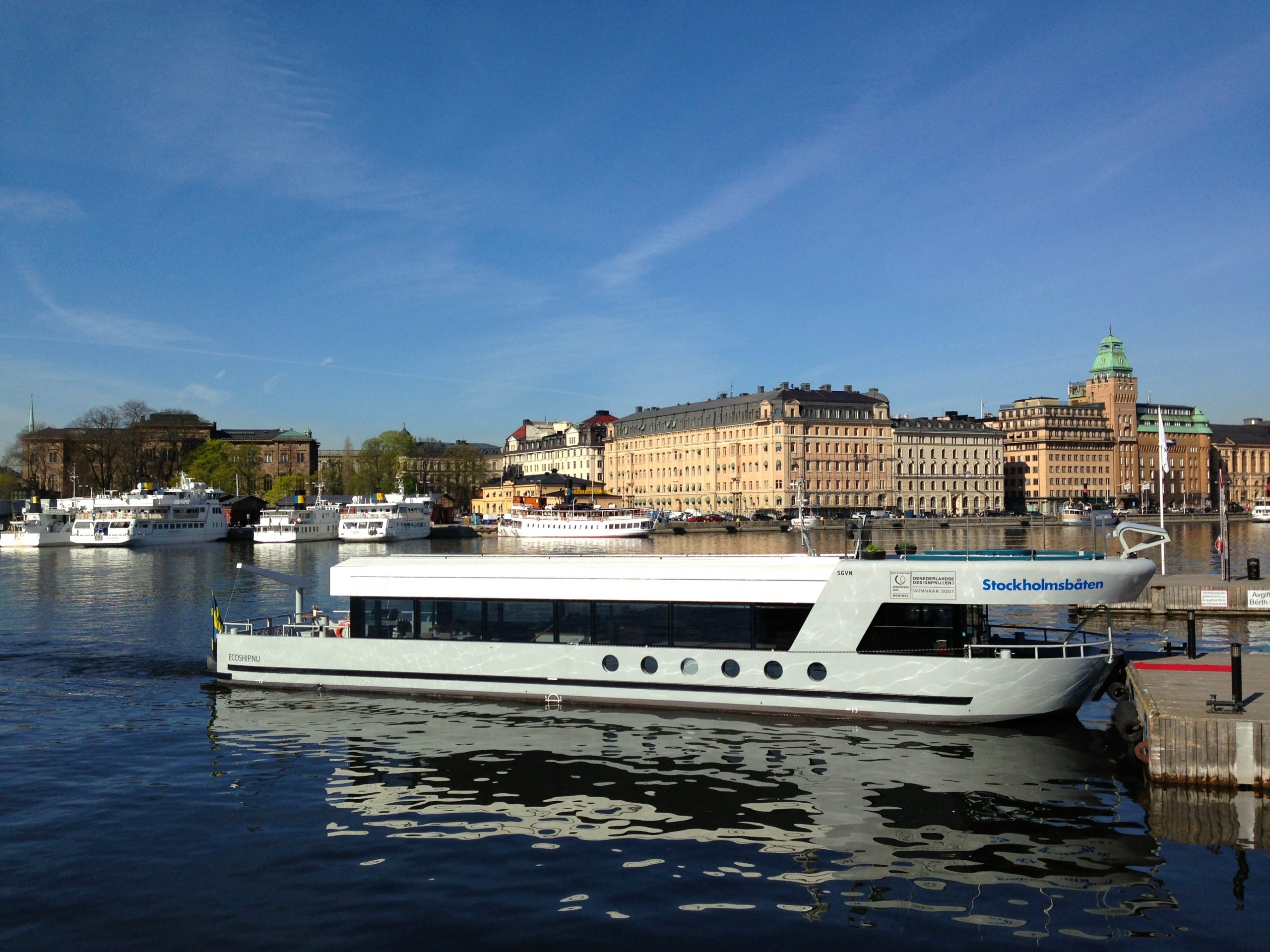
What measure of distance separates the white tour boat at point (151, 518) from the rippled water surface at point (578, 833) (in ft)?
344

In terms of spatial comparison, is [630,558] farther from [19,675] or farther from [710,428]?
[710,428]

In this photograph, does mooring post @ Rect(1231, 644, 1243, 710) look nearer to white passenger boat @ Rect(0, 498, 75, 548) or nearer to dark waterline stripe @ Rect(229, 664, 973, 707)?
dark waterline stripe @ Rect(229, 664, 973, 707)

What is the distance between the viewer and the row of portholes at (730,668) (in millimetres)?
21219

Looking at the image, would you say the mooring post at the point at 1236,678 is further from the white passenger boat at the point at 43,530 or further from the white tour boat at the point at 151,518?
the white passenger boat at the point at 43,530

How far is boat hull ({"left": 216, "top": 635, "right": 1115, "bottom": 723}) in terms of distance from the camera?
20.3m

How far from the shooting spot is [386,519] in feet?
435

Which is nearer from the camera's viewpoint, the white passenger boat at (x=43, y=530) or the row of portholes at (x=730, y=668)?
the row of portholes at (x=730, y=668)

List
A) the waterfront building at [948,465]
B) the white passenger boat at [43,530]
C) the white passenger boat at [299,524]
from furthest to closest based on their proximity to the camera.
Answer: the waterfront building at [948,465] → the white passenger boat at [299,524] → the white passenger boat at [43,530]

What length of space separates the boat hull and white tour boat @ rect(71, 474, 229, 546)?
106895mm

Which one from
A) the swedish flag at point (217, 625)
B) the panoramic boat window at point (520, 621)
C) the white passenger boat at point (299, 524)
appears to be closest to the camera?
the panoramic boat window at point (520, 621)

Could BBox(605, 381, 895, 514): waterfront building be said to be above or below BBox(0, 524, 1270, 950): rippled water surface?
above

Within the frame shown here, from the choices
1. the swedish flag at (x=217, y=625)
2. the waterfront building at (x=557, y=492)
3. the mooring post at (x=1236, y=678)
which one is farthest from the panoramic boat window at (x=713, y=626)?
the waterfront building at (x=557, y=492)

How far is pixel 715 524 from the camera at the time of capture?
156 metres

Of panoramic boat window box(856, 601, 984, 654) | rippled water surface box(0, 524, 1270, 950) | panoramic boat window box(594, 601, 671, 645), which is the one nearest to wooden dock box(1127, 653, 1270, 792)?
rippled water surface box(0, 524, 1270, 950)
